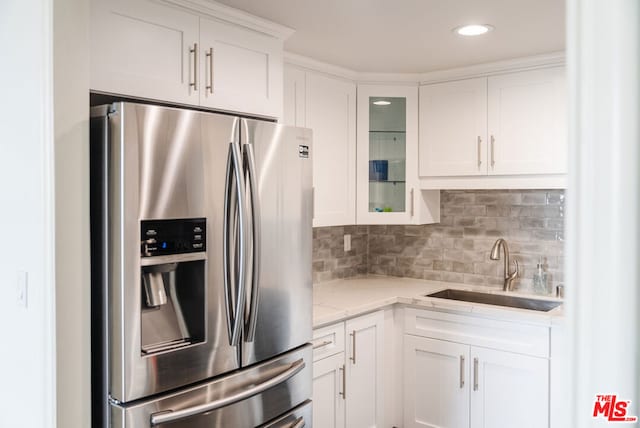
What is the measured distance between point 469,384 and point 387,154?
147 centimetres

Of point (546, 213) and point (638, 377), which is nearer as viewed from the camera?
point (638, 377)

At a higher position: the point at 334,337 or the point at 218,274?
the point at 218,274

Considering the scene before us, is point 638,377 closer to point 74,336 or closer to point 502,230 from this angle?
point 74,336

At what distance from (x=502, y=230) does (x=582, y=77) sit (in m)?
2.94

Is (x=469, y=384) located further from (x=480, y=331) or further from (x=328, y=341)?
(x=328, y=341)

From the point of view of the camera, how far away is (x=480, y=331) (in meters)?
2.84

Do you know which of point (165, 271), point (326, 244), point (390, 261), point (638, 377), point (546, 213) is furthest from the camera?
point (390, 261)

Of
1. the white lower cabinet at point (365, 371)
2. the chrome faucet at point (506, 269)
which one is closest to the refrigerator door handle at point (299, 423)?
the white lower cabinet at point (365, 371)

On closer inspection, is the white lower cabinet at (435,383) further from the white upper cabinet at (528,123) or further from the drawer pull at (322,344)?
the white upper cabinet at (528,123)

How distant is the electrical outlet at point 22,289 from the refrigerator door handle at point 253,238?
29.0 inches

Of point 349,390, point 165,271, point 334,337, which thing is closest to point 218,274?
point 165,271

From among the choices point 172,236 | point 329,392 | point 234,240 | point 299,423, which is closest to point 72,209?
point 172,236

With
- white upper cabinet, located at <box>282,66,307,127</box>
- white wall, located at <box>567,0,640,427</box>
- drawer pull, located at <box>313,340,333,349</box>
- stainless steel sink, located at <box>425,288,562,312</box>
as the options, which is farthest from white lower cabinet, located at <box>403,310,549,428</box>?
white wall, located at <box>567,0,640,427</box>

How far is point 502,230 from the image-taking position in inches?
132
